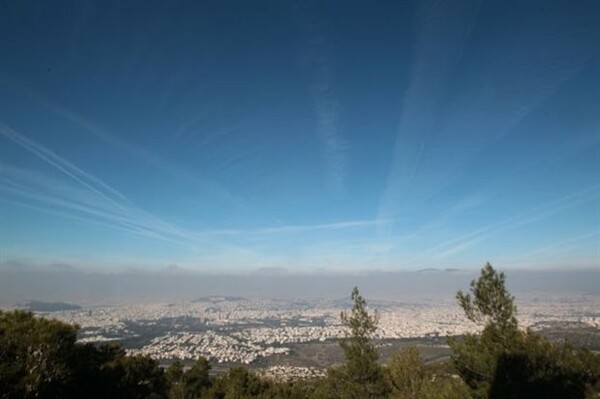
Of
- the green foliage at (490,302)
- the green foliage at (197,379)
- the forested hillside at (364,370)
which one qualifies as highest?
the green foliage at (490,302)

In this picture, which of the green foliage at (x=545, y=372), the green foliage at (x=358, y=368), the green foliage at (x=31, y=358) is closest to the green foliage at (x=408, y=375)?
the green foliage at (x=358, y=368)

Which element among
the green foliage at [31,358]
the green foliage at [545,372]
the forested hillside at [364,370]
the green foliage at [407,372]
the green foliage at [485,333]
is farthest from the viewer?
the green foliage at [407,372]

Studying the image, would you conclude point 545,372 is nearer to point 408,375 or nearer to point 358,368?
point 408,375

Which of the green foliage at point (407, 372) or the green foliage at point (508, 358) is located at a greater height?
the green foliage at point (508, 358)

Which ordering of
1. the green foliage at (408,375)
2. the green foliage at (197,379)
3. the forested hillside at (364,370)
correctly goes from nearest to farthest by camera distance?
the forested hillside at (364,370), the green foliage at (408,375), the green foliage at (197,379)

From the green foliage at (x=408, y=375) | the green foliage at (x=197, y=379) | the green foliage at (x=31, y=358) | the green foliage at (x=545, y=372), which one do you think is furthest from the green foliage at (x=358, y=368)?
the green foliage at (x=31, y=358)

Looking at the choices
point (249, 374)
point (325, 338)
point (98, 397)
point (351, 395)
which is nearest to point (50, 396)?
point (98, 397)

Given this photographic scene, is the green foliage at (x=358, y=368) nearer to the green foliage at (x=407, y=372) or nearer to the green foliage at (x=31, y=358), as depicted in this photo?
the green foliage at (x=407, y=372)

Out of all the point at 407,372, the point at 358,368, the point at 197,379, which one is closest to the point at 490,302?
the point at 407,372

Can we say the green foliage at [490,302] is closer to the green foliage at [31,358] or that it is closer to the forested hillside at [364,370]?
the forested hillside at [364,370]

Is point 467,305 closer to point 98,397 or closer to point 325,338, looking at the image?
point 98,397

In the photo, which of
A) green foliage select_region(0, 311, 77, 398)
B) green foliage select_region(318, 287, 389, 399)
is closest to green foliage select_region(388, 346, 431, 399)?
green foliage select_region(318, 287, 389, 399)

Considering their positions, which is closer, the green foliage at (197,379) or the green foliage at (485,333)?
the green foliage at (485,333)
